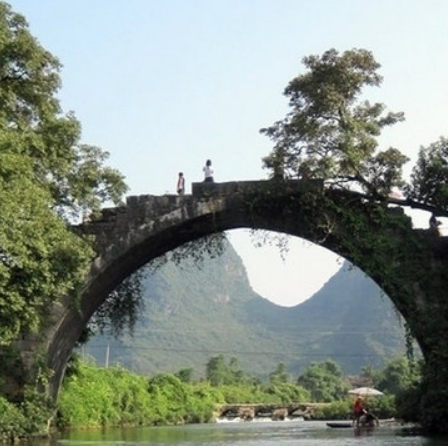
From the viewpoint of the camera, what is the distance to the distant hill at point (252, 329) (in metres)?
117

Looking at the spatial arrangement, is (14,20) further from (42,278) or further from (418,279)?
(418,279)

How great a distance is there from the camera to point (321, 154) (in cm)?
1547

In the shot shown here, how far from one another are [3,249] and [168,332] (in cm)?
11681

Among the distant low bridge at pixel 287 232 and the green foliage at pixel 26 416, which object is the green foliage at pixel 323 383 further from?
the green foliage at pixel 26 416

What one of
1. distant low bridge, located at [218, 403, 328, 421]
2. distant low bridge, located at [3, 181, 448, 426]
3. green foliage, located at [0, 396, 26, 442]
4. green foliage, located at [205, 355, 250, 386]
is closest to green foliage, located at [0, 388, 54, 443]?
green foliage, located at [0, 396, 26, 442]

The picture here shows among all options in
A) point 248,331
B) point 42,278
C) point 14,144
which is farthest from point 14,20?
point 248,331

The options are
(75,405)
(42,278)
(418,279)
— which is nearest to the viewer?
(42,278)

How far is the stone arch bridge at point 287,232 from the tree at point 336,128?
0.47 m

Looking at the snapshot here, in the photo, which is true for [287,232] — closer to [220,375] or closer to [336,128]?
[336,128]

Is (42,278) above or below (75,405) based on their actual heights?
above

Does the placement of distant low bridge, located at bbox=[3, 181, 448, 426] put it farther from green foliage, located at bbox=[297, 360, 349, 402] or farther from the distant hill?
the distant hill

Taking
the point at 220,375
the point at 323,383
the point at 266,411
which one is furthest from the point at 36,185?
the point at 323,383

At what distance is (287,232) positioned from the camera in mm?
17109

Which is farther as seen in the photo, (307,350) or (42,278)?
(307,350)
